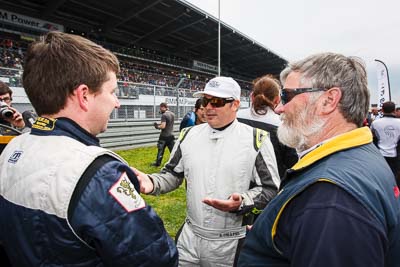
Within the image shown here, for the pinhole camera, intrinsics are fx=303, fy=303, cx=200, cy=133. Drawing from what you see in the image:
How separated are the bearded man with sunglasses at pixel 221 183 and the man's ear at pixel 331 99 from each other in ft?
2.79

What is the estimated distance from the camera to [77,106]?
1.21 metres

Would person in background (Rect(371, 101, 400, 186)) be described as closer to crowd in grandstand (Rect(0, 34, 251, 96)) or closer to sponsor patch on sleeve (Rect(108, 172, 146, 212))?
sponsor patch on sleeve (Rect(108, 172, 146, 212))

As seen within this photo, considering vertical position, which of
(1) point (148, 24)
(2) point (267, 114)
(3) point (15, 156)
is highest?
(1) point (148, 24)

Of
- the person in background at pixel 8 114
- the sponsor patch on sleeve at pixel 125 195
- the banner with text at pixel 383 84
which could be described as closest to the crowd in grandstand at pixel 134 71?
the person in background at pixel 8 114

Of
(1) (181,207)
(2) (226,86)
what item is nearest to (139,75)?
(1) (181,207)

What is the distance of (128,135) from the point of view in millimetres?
13641

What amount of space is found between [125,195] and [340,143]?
862 millimetres

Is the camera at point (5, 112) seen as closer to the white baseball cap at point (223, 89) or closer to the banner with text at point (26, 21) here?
the white baseball cap at point (223, 89)

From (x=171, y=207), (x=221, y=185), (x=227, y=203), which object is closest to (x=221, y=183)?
(x=221, y=185)

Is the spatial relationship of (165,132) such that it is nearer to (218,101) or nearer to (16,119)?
(16,119)

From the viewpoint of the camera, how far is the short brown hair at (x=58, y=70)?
1166 mm

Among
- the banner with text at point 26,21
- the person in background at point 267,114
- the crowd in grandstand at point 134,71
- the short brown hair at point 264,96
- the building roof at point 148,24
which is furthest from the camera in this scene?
the building roof at point 148,24

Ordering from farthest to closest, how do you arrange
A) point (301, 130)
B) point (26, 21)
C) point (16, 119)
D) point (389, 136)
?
point (26, 21), point (389, 136), point (16, 119), point (301, 130)

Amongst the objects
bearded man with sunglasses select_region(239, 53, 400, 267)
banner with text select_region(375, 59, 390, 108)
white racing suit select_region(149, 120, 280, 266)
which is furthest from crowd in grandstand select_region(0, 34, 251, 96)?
bearded man with sunglasses select_region(239, 53, 400, 267)
